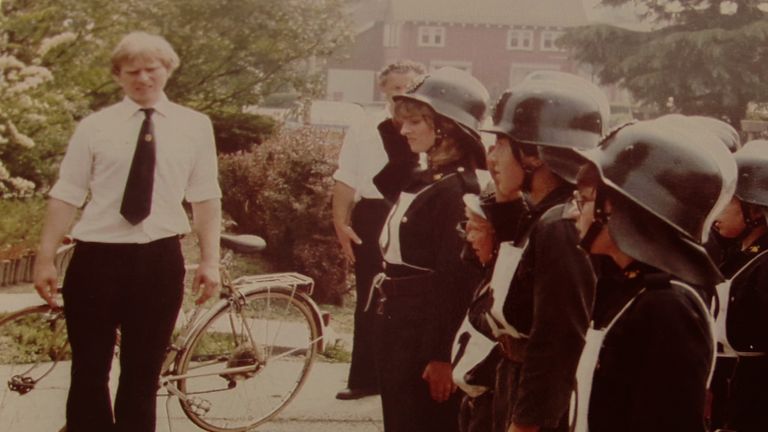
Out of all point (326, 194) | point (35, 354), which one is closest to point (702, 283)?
point (35, 354)

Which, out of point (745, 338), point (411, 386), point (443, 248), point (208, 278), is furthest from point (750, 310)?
point (208, 278)

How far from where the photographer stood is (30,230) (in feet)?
31.8

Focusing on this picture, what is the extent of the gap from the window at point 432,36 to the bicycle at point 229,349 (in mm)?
54177

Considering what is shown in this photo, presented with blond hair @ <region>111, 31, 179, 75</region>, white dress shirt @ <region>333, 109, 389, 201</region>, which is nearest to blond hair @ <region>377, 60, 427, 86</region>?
white dress shirt @ <region>333, 109, 389, 201</region>

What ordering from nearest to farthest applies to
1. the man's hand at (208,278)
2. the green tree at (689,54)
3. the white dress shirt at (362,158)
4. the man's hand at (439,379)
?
1. the man's hand at (439,379)
2. the man's hand at (208,278)
3. the white dress shirt at (362,158)
4. the green tree at (689,54)

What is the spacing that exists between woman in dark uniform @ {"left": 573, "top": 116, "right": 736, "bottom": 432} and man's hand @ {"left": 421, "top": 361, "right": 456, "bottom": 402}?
4.74 feet

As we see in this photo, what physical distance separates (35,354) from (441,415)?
2.34 m

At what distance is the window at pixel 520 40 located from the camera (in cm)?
6031

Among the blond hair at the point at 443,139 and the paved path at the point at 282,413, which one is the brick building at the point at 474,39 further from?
the blond hair at the point at 443,139

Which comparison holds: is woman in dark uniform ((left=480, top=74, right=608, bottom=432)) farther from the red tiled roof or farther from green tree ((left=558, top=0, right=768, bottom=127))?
the red tiled roof

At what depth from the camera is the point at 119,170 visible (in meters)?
4.24

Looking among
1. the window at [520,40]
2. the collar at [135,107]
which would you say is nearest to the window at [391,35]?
the window at [520,40]

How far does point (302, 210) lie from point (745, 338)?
654 cm

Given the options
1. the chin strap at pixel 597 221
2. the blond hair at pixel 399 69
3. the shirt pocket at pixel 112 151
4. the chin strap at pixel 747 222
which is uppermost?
the blond hair at pixel 399 69
